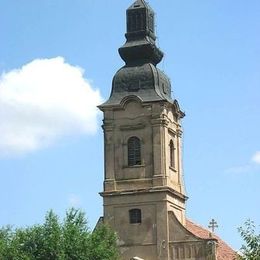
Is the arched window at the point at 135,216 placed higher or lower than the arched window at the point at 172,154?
lower

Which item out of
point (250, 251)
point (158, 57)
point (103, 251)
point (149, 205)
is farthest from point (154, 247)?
point (250, 251)

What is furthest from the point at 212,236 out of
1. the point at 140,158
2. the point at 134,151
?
the point at 134,151

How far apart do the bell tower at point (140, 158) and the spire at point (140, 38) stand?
0.05 meters

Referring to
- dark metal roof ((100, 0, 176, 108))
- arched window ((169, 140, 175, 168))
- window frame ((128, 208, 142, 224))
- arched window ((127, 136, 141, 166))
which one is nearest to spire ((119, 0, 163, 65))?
dark metal roof ((100, 0, 176, 108))

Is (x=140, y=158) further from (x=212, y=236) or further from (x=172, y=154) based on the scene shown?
(x=212, y=236)

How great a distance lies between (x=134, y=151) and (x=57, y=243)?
32.5 feet

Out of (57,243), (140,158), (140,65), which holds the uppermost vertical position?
(140,65)

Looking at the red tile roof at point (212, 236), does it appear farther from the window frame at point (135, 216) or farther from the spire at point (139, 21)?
the spire at point (139, 21)

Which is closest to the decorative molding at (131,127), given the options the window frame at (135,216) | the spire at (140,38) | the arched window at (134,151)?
the arched window at (134,151)

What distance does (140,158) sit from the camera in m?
52.6

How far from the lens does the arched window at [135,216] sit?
171 feet

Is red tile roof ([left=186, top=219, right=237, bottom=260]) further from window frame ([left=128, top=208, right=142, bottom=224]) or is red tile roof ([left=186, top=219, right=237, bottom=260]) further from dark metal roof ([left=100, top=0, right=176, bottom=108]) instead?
dark metal roof ([left=100, top=0, right=176, bottom=108])

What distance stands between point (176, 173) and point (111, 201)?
13.6 ft

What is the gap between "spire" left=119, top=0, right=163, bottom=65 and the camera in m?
54.1
